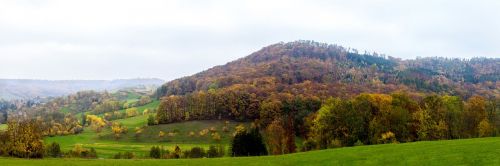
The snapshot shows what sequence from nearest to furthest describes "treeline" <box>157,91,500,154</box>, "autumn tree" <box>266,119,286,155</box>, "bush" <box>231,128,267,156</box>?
"bush" <box>231,128,267,156</box>, "treeline" <box>157,91,500,154</box>, "autumn tree" <box>266,119,286,155</box>

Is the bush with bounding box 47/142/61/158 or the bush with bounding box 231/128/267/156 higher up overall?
the bush with bounding box 231/128/267/156

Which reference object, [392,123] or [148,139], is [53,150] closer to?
[148,139]

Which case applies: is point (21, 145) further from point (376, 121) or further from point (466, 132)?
point (466, 132)

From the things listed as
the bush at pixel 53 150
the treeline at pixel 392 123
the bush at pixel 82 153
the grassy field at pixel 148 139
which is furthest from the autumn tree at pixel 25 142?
the grassy field at pixel 148 139

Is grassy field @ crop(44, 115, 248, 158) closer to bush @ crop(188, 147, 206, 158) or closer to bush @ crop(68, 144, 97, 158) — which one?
bush @ crop(68, 144, 97, 158)

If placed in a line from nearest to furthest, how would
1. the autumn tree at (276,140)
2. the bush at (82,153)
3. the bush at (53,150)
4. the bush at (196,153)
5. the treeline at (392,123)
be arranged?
1. the treeline at (392,123)
2. the autumn tree at (276,140)
3. the bush at (196,153)
4. the bush at (82,153)
5. the bush at (53,150)

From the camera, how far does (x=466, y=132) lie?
103 metres

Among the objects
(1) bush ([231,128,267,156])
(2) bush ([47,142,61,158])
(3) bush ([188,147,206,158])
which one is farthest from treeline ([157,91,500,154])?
(2) bush ([47,142,61,158])

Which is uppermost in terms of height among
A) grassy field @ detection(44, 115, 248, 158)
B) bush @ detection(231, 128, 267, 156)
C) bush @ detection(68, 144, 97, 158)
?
bush @ detection(231, 128, 267, 156)

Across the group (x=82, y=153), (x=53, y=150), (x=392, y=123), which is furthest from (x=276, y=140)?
(x=53, y=150)

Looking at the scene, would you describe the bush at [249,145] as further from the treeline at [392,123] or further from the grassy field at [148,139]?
the grassy field at [148,139]

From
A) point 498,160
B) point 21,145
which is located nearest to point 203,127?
point 21,145

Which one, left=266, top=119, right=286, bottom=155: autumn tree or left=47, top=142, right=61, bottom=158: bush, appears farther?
left=47, top=142, right=61, bottom=158: bush

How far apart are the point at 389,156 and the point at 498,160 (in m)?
11.0
